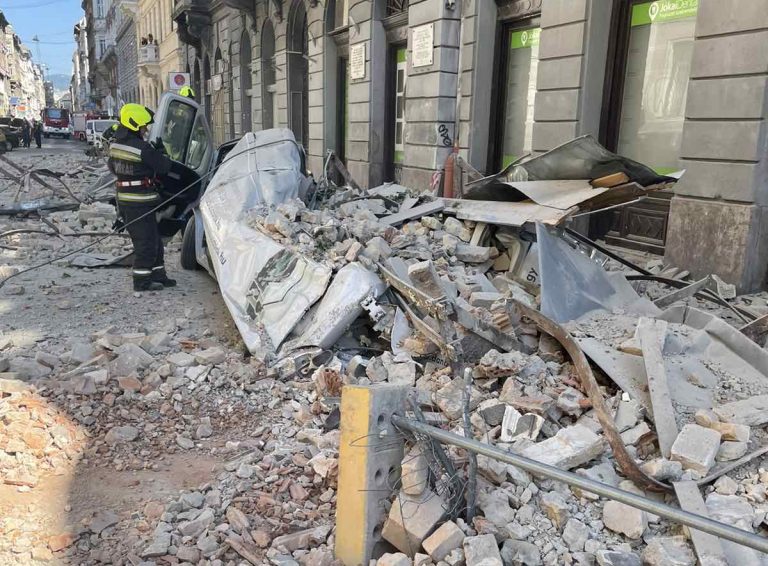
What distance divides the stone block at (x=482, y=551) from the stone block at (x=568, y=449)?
1.78 ft

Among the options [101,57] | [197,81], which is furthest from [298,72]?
[101,57]

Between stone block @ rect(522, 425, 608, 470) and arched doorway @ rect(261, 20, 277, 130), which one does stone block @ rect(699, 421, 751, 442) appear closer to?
stone block @ rect(522, 425, 608, 470)

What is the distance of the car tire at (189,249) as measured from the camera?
24.8ft

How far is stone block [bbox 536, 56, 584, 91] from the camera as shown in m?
7.80

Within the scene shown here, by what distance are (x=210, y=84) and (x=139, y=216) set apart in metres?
20.7

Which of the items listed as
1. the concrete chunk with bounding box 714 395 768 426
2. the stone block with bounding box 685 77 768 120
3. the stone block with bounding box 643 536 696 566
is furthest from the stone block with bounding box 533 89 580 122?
the stone block with bounding box 643 536 696 566

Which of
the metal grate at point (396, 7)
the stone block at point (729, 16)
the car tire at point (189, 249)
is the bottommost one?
the car tire at point (189, 249)

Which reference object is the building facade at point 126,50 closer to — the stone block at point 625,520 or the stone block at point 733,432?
the stone block at point 733,432

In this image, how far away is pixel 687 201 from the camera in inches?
252

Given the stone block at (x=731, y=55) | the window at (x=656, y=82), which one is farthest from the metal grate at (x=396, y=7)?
the stone block at (x=731, y=55)

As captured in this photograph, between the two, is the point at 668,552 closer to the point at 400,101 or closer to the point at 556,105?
the point at 556,105

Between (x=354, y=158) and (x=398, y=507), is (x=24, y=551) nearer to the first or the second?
(x=398, y=507)

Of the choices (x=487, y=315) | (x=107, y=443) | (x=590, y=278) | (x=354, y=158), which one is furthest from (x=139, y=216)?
(x=354, y=158)

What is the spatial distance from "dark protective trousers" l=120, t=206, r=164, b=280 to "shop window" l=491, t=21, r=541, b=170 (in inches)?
218
